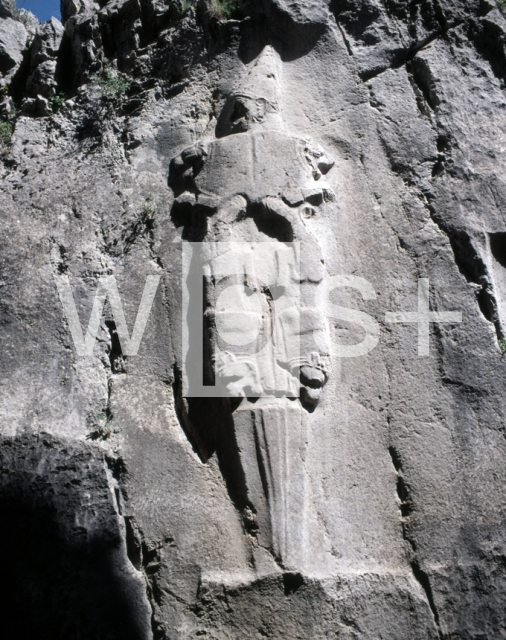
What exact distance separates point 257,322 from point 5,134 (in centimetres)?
261

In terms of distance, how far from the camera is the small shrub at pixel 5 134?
4984 millimetres

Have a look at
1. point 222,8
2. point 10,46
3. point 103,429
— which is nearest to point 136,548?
point 103,429

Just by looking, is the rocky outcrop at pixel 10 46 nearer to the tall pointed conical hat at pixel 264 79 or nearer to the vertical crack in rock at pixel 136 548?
the tall pointed conical hat at pixel 264 79

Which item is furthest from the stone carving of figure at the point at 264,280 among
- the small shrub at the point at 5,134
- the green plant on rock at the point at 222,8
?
the small shrub at the point at 5,134

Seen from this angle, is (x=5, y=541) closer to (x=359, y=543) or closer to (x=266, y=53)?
(x=359, y=543)

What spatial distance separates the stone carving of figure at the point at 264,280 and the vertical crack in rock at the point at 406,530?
0.60 m

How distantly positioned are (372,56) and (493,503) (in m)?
3.25

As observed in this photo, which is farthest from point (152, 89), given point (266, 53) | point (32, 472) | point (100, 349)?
point (32, 472)

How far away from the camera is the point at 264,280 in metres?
4.11

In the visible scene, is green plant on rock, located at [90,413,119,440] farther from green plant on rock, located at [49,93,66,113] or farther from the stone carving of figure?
green plant on rock, located at [49,93,66,113]

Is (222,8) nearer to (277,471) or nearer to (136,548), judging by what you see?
(277,471)

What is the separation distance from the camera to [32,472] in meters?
3.62

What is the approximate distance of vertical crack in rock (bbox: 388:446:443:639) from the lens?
3.58 meters

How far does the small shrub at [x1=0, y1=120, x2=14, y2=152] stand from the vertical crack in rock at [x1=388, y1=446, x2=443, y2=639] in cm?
350
